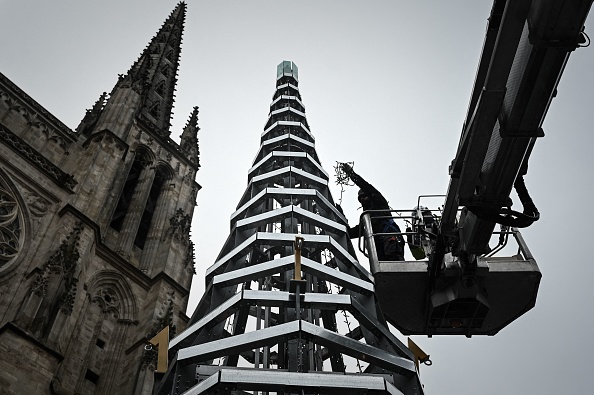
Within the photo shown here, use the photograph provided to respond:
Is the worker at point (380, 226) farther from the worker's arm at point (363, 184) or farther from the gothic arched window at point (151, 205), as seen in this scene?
the gothic arched window at point (151, 205)

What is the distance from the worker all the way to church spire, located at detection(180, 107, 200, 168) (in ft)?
63.3

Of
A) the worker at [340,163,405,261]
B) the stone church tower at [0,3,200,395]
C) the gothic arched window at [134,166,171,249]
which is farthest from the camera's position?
the gothic arched window at [134,166,171,249]

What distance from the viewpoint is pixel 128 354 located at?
17781 mm

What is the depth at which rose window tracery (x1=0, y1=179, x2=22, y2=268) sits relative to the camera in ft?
55.5

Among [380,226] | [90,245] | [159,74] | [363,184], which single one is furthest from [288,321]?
[159,74]

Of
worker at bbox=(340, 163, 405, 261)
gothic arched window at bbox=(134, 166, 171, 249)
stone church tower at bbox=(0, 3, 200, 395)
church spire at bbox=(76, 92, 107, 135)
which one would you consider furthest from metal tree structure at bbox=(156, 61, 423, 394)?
church spire at bbox=(76, 92, 107, 135)

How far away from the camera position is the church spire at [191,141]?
2930cm

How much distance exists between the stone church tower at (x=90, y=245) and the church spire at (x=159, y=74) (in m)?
1.07

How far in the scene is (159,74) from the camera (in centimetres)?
3909

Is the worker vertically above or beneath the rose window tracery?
beneath

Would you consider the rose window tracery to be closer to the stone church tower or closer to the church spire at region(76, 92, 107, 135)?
the stone church tower

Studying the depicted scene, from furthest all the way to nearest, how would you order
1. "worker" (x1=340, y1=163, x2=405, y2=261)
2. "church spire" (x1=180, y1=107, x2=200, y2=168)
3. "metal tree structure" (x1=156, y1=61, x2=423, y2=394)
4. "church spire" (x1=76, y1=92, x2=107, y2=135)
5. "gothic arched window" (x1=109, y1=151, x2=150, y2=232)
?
"church spire" (x1=180, y1=107, x2=200, y2=168) → "church spire" (x1=76, y1=92, x2=107, y2=135) → "gothic arched window" (x1=109, y1=151, x2=150, y2=232) → "worker" (x1=340, y1=163, x2=405, y2=261) → "metal tree structure" (x1=156, y1=61, x2=423, y2=394)

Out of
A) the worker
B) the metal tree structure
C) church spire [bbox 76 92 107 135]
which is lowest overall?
the metal tree structure

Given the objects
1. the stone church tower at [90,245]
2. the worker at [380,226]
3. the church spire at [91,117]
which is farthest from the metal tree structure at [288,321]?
the church spire at [91,117]
